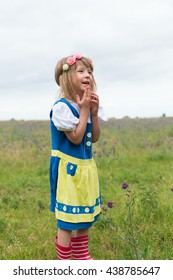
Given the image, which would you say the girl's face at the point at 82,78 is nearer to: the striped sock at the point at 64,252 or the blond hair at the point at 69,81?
the blond hair at the point at 69,81

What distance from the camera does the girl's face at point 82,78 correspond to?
311cm

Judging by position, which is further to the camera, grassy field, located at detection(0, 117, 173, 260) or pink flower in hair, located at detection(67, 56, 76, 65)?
grassy field, located at detection(0, 117, 173, 260)

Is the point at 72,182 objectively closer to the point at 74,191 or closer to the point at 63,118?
the point at 74,191

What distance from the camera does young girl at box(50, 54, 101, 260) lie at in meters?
3.03

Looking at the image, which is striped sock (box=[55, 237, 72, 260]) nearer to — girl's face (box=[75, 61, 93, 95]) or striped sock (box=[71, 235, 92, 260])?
striped sock (box=[71, 235, 92, 260])

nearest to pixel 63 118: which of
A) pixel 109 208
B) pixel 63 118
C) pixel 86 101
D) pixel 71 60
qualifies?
pixel 63 118

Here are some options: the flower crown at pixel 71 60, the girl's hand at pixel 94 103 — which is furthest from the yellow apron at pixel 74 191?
the flower crown at pixel 71 60

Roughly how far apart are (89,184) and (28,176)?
484 centimetres

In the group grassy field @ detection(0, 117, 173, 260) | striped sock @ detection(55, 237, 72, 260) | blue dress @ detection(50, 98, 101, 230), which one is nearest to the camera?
blue dress @ detection(50, 98, 101, 230)

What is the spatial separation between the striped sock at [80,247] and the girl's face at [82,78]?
1306 mm

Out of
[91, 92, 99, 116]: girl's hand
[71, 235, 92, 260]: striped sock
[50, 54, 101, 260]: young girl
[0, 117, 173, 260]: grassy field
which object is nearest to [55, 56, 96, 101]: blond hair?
[50, 54, 101, 260]: young girl

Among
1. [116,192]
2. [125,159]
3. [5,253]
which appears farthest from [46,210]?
[125,159]

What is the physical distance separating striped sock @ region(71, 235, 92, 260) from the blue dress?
258 mm
